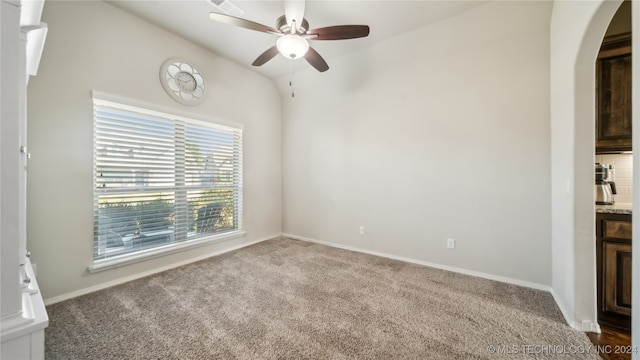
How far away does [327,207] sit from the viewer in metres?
3.88

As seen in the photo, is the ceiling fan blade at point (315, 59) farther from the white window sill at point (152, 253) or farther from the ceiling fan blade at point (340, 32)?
the white window sill at point (152, 253)

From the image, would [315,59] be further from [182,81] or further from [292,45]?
[182,81]

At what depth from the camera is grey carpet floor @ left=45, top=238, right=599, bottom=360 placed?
153 cm

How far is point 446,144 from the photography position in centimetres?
279

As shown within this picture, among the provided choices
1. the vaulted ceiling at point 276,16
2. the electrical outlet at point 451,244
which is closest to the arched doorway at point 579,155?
the electrical outlet at point 451,244

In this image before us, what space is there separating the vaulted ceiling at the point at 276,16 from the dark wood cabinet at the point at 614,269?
231 centimetres

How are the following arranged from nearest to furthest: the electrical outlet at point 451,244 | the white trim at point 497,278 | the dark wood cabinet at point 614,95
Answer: the white trim at point 497,278, the dark wood cabinet at point 614,95, the electrical outlet at point 451,244

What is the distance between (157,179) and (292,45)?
87.7 inches

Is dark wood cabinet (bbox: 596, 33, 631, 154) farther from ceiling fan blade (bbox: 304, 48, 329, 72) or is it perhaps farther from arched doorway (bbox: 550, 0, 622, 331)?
ceiling fan blade (bbox: 304, 48, 329, 72)

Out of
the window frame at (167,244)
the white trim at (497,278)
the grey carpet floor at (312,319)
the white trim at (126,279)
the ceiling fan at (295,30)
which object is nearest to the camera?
the grey carpet floor at (312,319)

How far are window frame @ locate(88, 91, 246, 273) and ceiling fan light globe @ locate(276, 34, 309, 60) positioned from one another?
166 centimetres

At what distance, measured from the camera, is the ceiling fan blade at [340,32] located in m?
2.04

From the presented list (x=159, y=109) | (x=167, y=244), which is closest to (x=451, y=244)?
(x=167, y=244)


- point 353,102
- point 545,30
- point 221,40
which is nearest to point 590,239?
point 545,30
